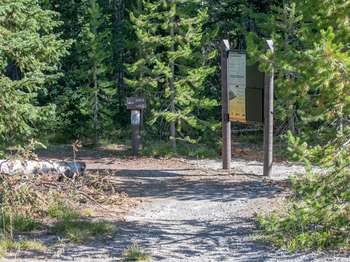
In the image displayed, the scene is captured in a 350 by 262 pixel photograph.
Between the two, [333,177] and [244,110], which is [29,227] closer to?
[333,177]

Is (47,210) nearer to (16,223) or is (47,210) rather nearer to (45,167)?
(16,223)

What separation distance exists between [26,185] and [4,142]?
1552 millimetres

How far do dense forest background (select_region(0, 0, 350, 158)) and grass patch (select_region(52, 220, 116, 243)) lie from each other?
1.81m

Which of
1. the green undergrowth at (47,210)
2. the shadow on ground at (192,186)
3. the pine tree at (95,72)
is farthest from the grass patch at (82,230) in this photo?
the pine tree at (95,72)

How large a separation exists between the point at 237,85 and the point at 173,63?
9.99ft

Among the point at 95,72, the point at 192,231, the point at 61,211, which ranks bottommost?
the point at 192,231

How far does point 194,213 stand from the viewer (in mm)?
9781

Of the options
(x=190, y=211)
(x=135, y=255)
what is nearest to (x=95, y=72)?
(x=190, y=211)

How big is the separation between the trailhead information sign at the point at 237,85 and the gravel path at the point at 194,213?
1.29m

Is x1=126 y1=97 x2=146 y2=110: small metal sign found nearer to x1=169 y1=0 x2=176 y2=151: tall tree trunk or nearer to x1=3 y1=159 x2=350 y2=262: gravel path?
x1=169 y1=0 x2=176 y2=151: tall tree trunk

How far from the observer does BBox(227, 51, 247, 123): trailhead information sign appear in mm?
13188

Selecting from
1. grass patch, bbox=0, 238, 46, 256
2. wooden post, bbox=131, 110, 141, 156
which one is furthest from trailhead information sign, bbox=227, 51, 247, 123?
grass patch, bbox=0, 238, 46, 256

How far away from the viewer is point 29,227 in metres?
8.62

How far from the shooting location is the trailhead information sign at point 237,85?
13188 millimetres
